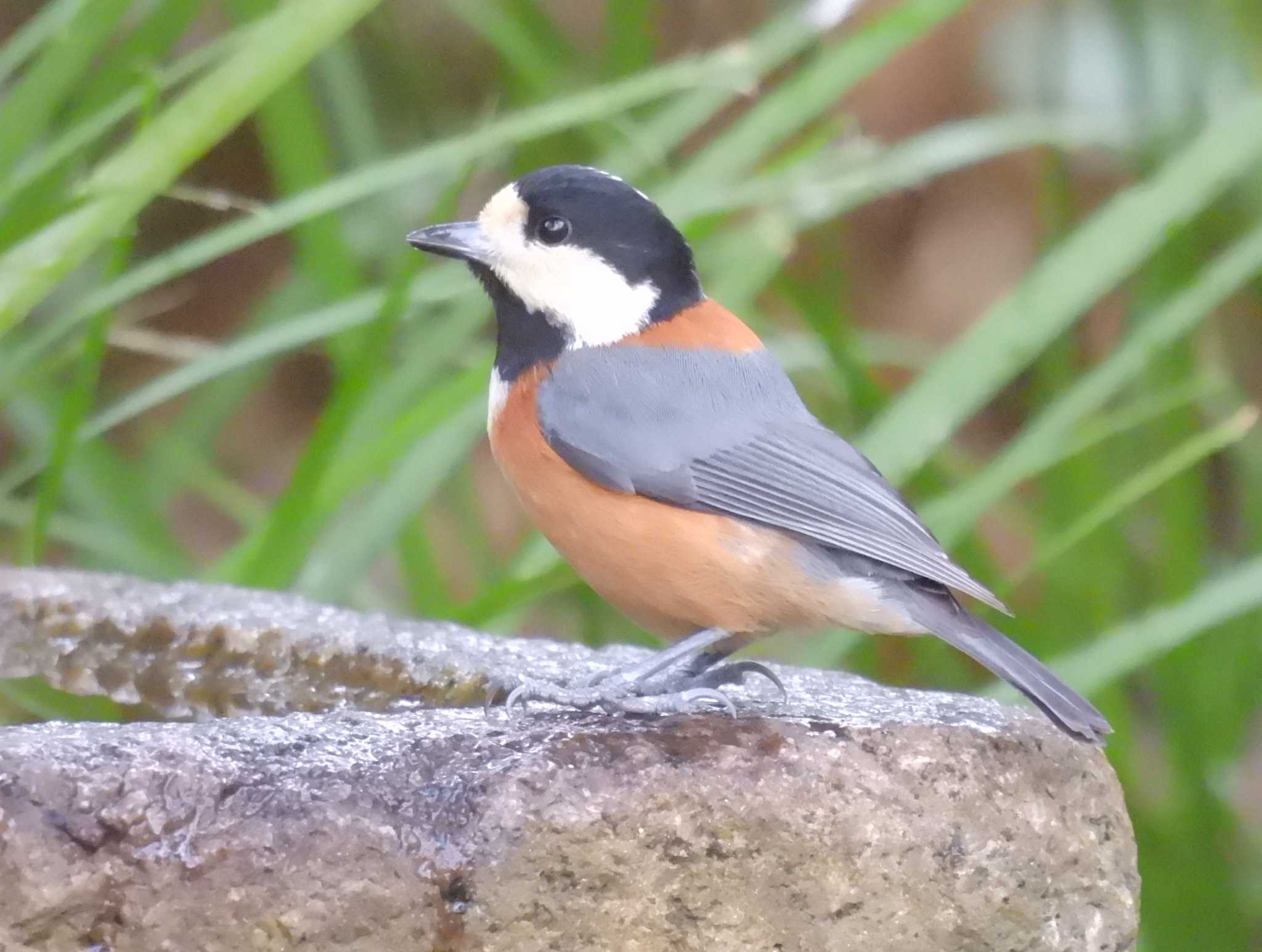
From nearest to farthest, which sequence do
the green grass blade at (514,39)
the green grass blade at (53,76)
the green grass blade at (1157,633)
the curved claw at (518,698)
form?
the curved claw at (518,698)
the green grass blade at (53,76)
the green grass blade at (1157,633)
the green grass blade at (514,39)

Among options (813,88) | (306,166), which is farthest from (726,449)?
(306,166)

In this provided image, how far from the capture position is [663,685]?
1862 mm

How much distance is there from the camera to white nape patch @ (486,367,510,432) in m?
1.93

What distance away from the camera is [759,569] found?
1721mm

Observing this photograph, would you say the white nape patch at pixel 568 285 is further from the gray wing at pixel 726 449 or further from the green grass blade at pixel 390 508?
the green grass blade at pixel 390 508

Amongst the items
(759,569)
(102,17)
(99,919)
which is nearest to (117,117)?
(102,17)

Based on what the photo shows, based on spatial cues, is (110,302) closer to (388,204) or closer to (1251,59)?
(388,204)

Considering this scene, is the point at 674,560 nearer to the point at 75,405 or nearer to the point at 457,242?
the point at 457,242

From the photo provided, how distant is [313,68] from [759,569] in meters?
1.88

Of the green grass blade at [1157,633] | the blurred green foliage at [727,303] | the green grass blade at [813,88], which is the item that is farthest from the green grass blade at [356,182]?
the green grass blade at [1157,633]

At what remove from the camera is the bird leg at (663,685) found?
1.64 metres

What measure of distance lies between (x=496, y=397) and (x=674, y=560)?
1.19 ft

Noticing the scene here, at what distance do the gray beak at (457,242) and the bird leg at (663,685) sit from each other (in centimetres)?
53

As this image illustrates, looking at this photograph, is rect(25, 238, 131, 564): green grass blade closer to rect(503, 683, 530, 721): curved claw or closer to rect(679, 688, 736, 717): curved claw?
rect(503, 683, 530, 721): curved claw
